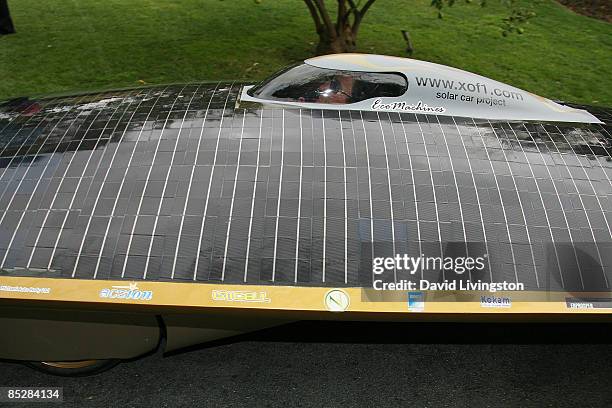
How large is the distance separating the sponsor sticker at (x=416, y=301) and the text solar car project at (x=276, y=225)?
14 millimetres

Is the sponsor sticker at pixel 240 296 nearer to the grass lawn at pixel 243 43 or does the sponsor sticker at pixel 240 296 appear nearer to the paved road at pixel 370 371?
the paved road at pixel 370 371

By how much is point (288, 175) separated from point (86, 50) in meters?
9.29

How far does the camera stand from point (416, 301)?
458 cm

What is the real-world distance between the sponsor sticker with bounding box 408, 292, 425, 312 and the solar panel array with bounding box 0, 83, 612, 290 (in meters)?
0.18

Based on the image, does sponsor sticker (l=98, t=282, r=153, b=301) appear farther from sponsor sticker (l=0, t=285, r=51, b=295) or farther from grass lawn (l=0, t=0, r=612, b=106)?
grass lawn (l=0, t=0, r=612, b=106)

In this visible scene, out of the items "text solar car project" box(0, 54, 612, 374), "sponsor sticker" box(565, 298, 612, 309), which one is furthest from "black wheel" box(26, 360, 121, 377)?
"sponsor sticker" box(565, 298, 612, 309)

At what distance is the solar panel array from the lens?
15.4 ft

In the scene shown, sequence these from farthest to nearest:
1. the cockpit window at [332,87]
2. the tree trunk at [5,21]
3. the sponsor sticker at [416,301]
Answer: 1. the tree trunk at [5,21]
2. the cockpit window at [332,87]
3. the sponsor sticker at [416,301]

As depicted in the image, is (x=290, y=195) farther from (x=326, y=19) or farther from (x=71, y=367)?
(x=326, y=19)

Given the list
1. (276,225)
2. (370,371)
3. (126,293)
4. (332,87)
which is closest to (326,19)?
(332,87)

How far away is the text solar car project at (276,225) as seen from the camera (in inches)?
179

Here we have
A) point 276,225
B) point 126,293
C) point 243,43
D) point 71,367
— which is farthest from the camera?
point 243,43

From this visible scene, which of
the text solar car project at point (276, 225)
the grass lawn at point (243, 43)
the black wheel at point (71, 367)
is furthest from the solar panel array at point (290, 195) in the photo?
the grass lawn at point (243, 43)

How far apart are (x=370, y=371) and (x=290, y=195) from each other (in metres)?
1.84
